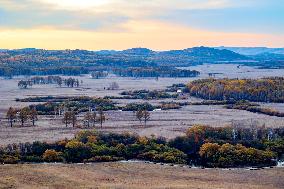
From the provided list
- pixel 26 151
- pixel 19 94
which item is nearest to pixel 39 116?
pixel 26 151

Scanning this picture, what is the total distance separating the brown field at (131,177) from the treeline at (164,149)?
3.28 metres

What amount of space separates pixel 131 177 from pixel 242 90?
76.1 m

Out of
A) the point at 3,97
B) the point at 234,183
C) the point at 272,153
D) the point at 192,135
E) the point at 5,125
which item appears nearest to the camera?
the point at 234,183

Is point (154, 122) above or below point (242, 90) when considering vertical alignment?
below

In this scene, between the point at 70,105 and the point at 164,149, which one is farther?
the point at 70,105

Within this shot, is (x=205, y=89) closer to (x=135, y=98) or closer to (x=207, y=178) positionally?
(x=135, y=98)

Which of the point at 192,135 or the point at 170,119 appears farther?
the point at 170,119

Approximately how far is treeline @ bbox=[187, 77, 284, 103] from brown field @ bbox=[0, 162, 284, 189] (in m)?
65.6

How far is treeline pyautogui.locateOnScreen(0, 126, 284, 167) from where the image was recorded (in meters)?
55.3

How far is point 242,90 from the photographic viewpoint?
119312 millimetres

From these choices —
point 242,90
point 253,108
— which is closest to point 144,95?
point 242,90

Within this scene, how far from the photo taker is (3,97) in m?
119

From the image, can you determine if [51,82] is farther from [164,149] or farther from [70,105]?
[164,149]

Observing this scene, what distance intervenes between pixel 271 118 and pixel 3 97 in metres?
63.6
